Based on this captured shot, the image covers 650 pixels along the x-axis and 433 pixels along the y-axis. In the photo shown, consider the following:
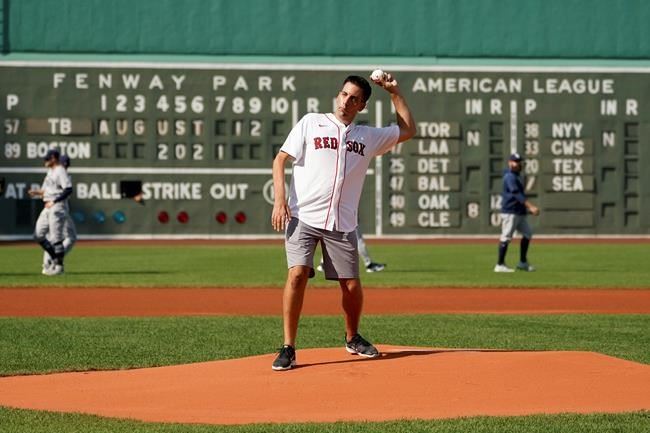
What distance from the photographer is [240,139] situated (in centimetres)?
3077

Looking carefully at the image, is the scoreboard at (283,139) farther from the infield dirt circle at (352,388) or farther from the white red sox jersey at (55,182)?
the infield dirt circle at (352,388)

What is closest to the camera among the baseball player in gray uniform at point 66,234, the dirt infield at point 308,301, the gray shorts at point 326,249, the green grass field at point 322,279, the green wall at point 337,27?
the gray shorts at point 326,249

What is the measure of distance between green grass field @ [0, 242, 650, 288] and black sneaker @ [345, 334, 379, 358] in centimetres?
979

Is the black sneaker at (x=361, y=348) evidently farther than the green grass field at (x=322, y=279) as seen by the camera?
No

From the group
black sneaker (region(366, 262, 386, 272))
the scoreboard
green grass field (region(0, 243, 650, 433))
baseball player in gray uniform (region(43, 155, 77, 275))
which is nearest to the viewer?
green grass field (region(0, 243, 650, 433))

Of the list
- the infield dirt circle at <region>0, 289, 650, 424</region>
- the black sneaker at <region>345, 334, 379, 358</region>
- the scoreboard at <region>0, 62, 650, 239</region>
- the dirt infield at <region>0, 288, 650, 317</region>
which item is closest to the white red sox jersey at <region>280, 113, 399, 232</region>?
the black sneaker at <region>345, 334, 379, 358</region>

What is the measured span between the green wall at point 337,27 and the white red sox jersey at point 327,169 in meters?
23.8

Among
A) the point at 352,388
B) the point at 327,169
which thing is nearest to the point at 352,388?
the point at 352,388

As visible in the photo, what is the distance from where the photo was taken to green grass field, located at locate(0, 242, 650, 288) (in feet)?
64.6

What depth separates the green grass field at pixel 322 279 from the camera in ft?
64.6

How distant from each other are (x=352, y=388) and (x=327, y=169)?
1601mm

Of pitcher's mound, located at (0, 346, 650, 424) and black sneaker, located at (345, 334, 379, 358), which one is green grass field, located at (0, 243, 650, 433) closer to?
pitcher's mound, located at (0, 346, 650, 424)

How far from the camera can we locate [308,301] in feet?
54.3

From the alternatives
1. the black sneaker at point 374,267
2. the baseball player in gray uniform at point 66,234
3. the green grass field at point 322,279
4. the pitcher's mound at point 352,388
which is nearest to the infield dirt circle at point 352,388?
the pitcher's mound at point 352,388
